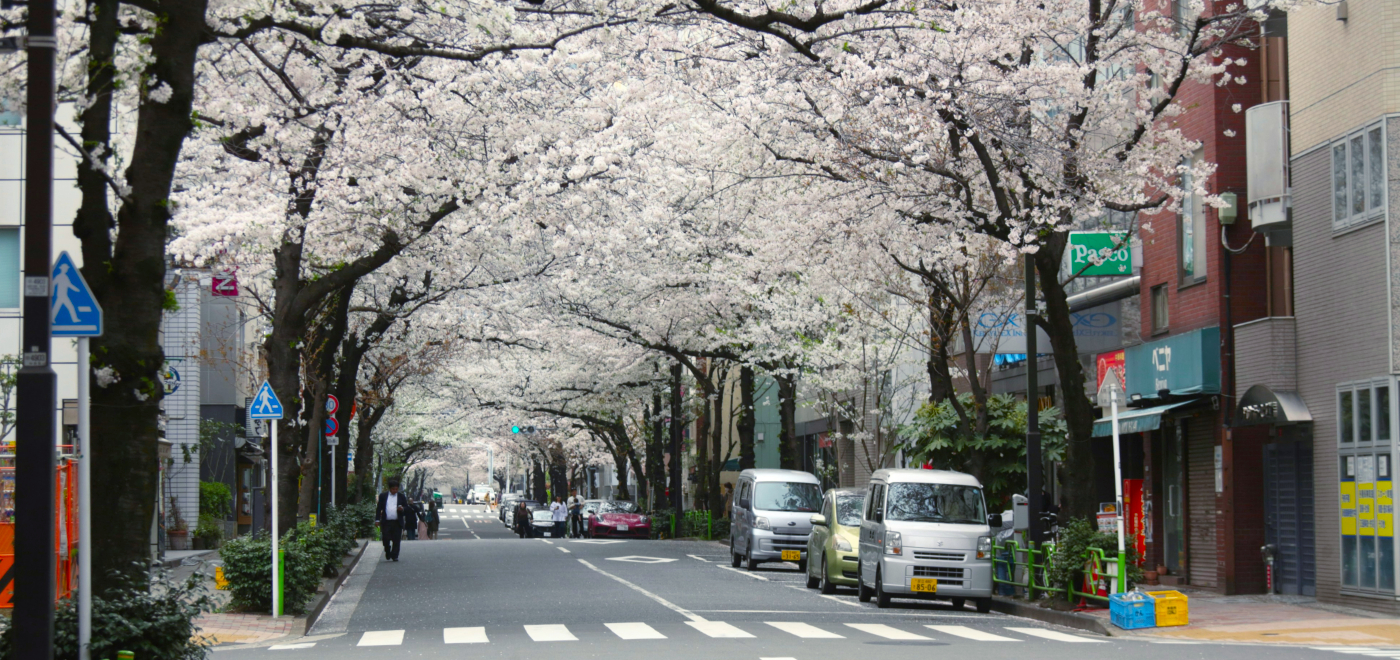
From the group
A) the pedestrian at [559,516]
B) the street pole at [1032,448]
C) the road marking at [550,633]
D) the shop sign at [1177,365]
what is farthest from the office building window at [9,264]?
the pedestrian at [559,516]

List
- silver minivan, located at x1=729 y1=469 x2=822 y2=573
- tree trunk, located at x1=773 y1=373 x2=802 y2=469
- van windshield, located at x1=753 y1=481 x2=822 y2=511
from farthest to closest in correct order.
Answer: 1. tree trunk, located at x1=773 y1=373 x2=802 y2=469
2. van windshield, located at x1=753 y1=481 x2=822 y2=511
3. silver minivan, located at x1=729 y1=469 x2=822 y2=573

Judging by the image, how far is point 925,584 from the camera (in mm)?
19500

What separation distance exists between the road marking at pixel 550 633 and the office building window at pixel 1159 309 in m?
13.6

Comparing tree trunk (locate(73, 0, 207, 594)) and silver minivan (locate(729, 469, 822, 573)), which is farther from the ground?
tree trunk (locate(73, 0, 207, 594))

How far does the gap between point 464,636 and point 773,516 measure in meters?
14.0

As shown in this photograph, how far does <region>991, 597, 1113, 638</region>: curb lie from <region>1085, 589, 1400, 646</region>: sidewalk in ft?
0.37

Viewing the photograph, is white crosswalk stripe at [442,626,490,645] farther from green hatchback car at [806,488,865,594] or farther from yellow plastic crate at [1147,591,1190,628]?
yellow plastic crate at [1147,591,1190,628]

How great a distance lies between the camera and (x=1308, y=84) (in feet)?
67.0

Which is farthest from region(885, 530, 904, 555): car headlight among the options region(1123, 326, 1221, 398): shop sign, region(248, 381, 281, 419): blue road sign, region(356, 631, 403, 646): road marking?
region(248, 381, 281, 419): blue road sign

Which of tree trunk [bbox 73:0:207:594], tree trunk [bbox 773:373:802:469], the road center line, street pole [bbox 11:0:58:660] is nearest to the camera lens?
street pole [bbox 11:0:58:660]

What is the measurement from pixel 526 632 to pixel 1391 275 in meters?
11.7

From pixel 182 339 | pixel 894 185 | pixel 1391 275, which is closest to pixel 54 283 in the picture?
pixel 894 185

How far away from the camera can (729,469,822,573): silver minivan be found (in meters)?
28.8

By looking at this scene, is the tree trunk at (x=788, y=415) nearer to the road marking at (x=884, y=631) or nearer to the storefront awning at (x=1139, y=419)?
the storefront awning at (x=1139, y=419)
